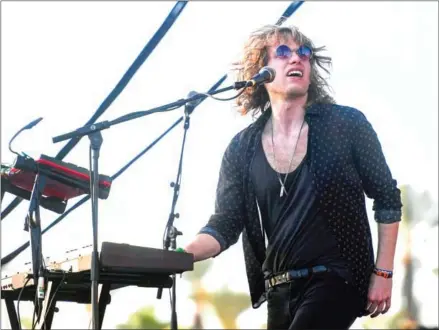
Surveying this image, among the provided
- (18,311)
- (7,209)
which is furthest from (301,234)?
(7,209)

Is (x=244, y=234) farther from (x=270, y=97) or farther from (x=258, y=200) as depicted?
(x=270, y=97)

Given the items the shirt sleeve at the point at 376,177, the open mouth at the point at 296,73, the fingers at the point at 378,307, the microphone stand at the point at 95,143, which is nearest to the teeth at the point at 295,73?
the open mouth at the point at 296,73

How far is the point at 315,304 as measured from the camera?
293 cm

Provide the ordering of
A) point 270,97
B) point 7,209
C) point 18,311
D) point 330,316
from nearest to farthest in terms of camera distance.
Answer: point 330,316, point 270,97, point 18,311, point 7,209

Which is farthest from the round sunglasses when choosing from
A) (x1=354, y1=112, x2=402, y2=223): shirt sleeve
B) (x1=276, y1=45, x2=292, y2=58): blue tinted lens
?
(x1=354, y1=112, x2=402, y2=223): shirt sleeve

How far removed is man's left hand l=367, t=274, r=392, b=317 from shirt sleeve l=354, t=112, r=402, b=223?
0.27 metres

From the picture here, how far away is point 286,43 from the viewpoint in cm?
362

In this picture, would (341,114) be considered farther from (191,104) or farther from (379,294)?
(379,294)

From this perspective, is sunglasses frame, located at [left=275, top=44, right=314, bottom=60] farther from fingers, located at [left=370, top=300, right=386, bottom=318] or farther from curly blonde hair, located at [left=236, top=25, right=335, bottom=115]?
fingers, located at [left=370, top=300, right=386, bottom=318]

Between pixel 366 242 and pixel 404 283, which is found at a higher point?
pixel 404 283

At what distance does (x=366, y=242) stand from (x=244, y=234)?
2.09 feet

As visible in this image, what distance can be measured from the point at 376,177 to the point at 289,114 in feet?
1.84

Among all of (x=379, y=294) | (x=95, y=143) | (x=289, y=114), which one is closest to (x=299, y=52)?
(x=289, y=114)

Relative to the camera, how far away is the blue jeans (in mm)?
2918
